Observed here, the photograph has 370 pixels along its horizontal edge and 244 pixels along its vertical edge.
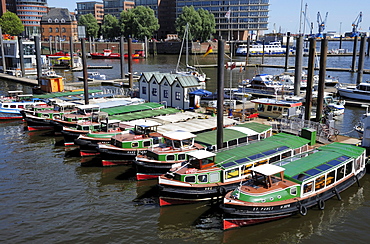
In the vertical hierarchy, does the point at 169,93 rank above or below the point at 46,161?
above

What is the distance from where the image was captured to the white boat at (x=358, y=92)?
6227 cm

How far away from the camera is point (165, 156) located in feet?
94.6

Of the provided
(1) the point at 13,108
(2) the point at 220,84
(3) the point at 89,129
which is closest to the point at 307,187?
(2) the point at 220,84

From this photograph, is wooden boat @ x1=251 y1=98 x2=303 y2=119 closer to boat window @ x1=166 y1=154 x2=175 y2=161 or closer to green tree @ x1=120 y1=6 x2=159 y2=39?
boat window @ x1=166 y1=154 x2=175 y2=161

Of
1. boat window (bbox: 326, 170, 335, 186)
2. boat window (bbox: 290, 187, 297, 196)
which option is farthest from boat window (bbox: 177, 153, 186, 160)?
boat window (bbox: 326, 170, 335, 186)

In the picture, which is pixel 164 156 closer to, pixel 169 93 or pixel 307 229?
pixel 307 229

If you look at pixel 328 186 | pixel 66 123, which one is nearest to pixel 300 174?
pixel 328 186

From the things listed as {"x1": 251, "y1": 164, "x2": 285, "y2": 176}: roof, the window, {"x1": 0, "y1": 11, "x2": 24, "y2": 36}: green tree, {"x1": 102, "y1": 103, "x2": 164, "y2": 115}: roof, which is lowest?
{"x1": 251, "y1": 164, "x2": 285, "y2": 176}: roof

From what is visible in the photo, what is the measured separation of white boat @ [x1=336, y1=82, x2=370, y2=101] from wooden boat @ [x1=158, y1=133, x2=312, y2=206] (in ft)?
141

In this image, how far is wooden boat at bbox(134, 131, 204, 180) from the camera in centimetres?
2881

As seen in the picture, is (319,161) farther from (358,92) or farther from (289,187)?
(358,92)

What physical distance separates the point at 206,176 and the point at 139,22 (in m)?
183

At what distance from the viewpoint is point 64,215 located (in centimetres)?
2494

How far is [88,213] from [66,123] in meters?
19.8
